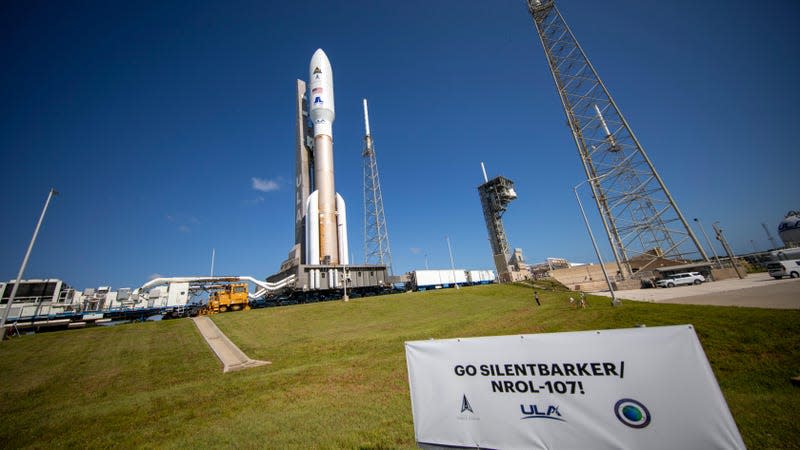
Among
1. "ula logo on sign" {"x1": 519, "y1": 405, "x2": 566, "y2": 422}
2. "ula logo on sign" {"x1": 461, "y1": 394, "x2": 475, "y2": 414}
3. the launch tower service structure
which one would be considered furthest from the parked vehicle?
"ula logo on sign" {"x1": 461, "y1": 394, "x2": 475, "y2": 414}

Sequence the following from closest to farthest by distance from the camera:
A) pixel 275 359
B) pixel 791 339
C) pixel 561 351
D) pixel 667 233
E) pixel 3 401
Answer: pixel 561 351, pixel 791 339, pixel 3 401, pixel 275 359, pixel 667 233

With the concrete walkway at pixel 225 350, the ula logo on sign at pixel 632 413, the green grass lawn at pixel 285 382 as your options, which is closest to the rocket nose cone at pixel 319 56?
the concrete walkway at pixel 225 350

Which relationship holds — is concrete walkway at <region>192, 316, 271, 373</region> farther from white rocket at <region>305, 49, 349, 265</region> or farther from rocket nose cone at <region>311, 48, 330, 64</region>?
rocket nose cone at <region>311, 48, 330, 64</region>

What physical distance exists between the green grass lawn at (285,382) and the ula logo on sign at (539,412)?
307 centimetres

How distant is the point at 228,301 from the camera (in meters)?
31.0

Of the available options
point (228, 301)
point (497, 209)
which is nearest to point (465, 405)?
point (228, 301)

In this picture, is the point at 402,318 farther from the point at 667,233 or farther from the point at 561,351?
the point at 667,233

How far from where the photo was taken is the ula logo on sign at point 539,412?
3.58m

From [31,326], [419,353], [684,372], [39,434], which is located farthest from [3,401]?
[31,326]

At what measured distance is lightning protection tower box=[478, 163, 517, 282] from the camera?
61094mm

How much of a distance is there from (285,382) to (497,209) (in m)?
59.7

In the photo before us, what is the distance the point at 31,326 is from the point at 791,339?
57.1m

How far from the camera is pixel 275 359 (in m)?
14.4

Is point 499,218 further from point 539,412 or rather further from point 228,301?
point 539,412
